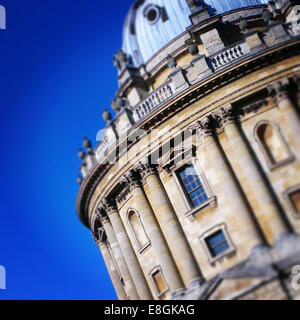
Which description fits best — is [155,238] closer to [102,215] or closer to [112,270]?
[102,215]

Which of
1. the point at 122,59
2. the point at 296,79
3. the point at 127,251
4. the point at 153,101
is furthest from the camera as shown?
the point at 122,59

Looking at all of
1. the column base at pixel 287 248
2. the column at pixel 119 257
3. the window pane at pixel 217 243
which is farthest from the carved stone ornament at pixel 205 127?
the column at pixel 119 257

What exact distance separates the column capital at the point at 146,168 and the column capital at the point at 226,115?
14.3ft

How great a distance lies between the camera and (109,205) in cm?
3059

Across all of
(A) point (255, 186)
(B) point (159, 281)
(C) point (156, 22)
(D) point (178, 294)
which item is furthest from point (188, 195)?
(C) point (156, 22)

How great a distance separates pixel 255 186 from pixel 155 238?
579 cm

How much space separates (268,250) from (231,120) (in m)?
6.57

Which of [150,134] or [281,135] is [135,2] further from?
[281,135]

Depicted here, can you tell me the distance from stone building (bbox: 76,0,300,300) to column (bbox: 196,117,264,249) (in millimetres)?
50

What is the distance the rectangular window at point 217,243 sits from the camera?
82.8ft

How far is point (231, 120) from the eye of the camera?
26.3 meters

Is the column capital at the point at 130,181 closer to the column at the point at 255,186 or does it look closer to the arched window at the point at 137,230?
the arched window at the point at 137,230

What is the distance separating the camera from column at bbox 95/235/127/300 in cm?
3312

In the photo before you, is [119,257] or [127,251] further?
[119,257]
